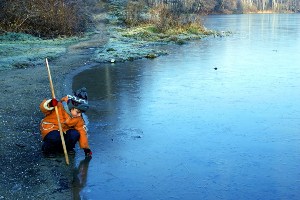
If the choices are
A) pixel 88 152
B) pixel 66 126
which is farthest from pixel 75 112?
pixel 88 152

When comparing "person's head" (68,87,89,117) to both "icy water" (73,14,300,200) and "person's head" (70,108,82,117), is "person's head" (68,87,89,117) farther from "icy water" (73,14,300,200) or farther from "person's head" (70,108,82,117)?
"icy water" (73,14,300,200)

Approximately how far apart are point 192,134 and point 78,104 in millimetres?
2759

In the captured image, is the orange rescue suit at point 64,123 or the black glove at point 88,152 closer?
the orange rescue suit at point 64,123

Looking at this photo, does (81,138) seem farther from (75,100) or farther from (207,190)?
(207,190)

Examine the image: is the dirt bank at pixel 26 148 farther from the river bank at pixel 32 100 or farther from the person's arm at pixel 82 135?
the person's arm at pixel 82 135

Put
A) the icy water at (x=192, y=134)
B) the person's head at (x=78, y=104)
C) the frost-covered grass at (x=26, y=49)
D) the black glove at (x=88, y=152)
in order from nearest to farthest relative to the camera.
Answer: the icy water at (x=192, y=134), the person's head at (x=78, y=104), the black glove at (x=88, y=152), the frost-covered grass at (x=26, y=49)

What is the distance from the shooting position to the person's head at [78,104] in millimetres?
6547

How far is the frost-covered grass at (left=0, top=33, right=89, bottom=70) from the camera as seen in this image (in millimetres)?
16734

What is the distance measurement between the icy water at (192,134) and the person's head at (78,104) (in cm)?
86

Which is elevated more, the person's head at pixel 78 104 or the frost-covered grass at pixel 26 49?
the person's head at pixel 78 104

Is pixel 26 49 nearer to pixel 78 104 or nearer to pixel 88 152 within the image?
pixel 88 152

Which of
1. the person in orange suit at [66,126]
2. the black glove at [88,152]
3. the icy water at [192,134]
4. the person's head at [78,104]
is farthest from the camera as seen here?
the black glove at [88,152]

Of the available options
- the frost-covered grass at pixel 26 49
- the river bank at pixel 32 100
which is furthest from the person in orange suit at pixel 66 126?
the frost-covered grass at pixel 26 49

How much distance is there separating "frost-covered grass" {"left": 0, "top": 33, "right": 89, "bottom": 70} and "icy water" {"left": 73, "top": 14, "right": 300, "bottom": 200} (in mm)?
3054
